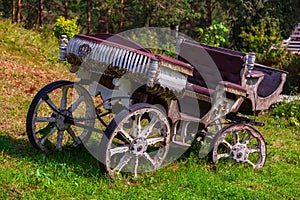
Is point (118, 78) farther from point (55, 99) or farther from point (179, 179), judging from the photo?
point (55, 99)

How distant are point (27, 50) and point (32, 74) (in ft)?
6.42

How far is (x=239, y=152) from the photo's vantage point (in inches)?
253

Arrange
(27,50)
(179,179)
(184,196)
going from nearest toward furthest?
(184,196), (179,179), (27,50)

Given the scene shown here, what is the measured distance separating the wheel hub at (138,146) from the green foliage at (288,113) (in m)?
5.74

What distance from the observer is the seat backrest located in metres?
6.55

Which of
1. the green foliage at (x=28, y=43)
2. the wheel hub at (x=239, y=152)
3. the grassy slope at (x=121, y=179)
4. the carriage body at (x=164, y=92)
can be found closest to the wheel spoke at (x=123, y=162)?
the carriage body at (x=164, y=92)

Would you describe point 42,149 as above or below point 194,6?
below

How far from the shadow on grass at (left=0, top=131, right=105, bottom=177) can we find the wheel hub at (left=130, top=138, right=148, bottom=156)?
454 mm

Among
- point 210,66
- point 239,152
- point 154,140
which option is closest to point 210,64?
point 210,66

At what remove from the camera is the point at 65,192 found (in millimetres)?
4867

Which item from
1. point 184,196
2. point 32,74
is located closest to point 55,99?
point 32,74

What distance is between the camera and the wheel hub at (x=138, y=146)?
5246 mm

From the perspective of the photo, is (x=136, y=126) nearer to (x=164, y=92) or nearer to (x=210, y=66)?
(x=164, y=92)

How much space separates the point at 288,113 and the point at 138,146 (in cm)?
641
